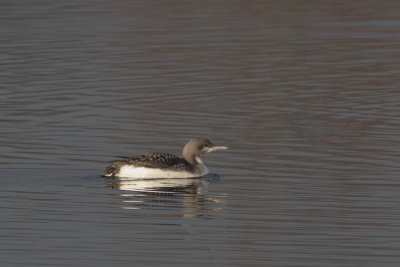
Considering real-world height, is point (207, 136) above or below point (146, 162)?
above

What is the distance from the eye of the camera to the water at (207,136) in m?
13.3

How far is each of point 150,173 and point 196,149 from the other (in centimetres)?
107

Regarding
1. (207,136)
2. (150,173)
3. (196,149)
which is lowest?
(150,173)

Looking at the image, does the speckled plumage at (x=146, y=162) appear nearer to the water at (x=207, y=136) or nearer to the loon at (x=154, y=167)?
the loon at (x=154, y=167)

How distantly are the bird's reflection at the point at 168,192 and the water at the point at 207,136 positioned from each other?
0.03m

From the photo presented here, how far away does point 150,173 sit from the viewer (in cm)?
1767

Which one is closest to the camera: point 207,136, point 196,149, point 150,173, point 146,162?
point 146,162

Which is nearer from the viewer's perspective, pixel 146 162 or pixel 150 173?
pixel 146 162

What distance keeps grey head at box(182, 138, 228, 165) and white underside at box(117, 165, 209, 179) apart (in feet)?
1.46

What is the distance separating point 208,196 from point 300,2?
3124 centimetres

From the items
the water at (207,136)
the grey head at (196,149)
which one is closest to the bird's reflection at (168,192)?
the water at (207,136)

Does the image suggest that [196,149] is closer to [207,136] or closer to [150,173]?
[150,173]

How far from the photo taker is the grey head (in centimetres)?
1841

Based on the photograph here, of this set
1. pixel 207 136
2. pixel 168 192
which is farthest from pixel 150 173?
pixel 207 136
